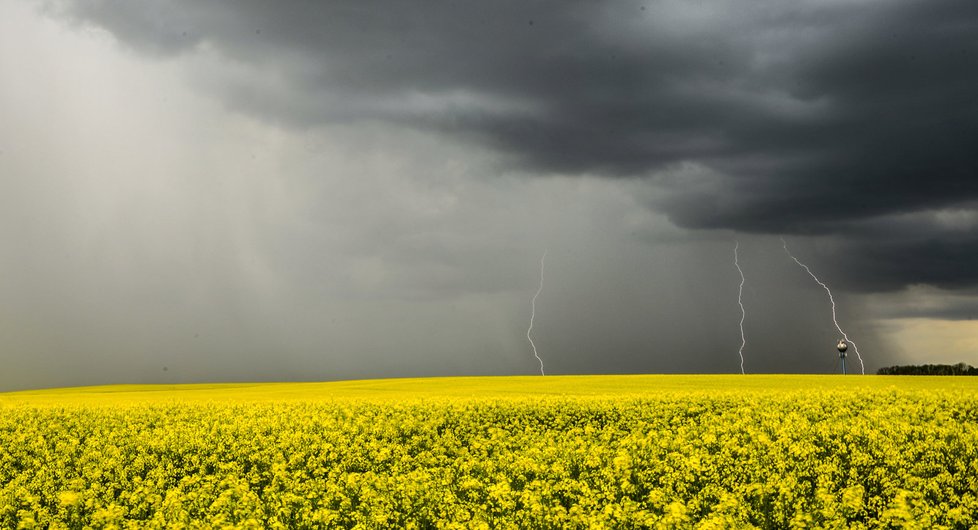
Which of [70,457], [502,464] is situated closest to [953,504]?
[502,464]

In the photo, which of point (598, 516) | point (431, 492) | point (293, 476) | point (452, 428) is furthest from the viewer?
point (452, 428)

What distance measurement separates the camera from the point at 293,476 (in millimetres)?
17000

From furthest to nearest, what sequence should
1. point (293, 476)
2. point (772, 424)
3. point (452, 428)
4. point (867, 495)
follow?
point (452, 428), point (772, 424), point (293, 476), point (867, 495)

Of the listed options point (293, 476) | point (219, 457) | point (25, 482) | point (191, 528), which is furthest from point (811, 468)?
point (25, 482)

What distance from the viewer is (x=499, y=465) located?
17438 mm

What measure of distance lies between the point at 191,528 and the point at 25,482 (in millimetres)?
9903

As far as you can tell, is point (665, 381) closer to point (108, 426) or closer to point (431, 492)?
point (108, 426)

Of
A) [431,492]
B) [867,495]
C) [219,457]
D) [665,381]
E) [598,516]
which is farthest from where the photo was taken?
[665,381]

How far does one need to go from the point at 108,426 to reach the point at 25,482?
8.98m

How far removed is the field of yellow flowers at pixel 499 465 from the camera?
40.4 ft

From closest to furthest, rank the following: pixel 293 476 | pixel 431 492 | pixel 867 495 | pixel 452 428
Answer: pixel 431 492
pixel 867 495
pixel 293 476
pixel 452 428

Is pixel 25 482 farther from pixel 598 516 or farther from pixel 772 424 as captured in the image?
pixel 772 424

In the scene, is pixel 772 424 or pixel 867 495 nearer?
pixel 867 495

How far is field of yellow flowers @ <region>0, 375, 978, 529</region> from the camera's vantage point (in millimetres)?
12320
